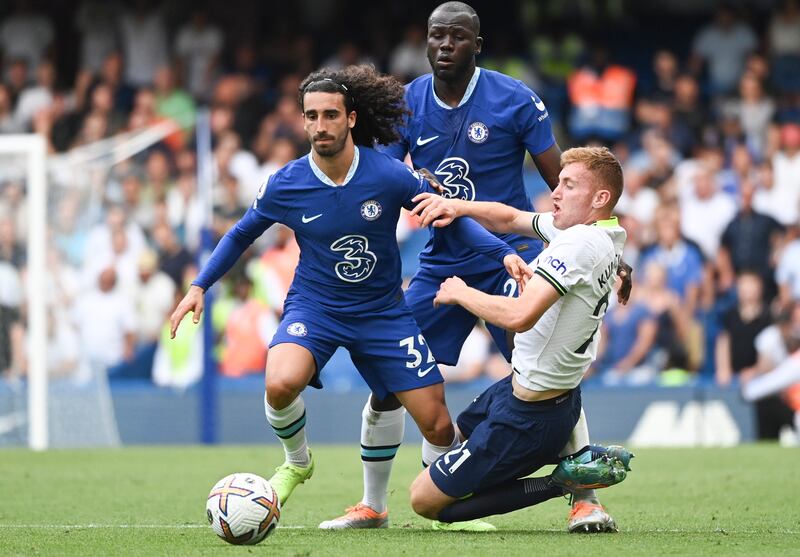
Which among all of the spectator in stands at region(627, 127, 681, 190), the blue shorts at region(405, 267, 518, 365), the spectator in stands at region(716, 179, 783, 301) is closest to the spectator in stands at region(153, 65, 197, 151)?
the spectator in stands at region(627, 127, 681, 190)

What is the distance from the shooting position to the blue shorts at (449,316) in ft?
24.0

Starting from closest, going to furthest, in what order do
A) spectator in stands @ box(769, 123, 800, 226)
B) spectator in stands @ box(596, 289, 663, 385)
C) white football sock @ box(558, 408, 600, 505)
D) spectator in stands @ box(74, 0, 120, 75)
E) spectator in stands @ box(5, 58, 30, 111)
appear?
1. white football sock @ box(558, 408, 600, 505)
2. spectator in stands @ box(596, 289, 663, 385)
3. spectator in stands @ box(769, 123, 800, 226)
4. spectator in stands @ box(5, 58, 30, 111)
5. spectator in stands @ box(74, 0, 120, 75)

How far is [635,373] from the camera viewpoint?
13.5 meters

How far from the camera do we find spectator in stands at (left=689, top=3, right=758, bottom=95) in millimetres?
17328

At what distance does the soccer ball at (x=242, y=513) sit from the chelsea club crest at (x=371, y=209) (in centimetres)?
149

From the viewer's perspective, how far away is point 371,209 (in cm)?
675

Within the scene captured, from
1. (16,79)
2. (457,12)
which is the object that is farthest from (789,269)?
(16,79)

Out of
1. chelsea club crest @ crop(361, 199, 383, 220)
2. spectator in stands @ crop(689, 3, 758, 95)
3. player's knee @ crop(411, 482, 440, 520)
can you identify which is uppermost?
spectator in stands @ crop(689, 3, 758, 95)

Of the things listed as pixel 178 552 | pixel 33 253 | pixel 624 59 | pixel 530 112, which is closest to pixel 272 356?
pixel 178 552

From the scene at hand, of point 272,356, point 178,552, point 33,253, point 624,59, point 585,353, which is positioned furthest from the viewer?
point 624,59

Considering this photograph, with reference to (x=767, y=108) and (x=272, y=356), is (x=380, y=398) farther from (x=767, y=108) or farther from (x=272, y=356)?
(x=767, y=108)

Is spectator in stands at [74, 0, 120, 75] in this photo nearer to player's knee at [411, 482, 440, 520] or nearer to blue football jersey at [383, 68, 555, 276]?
blue football jersey at [383, 68, 555, 276]

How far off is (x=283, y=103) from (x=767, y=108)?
584 cm

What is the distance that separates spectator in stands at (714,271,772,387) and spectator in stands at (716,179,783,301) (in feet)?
1.91
